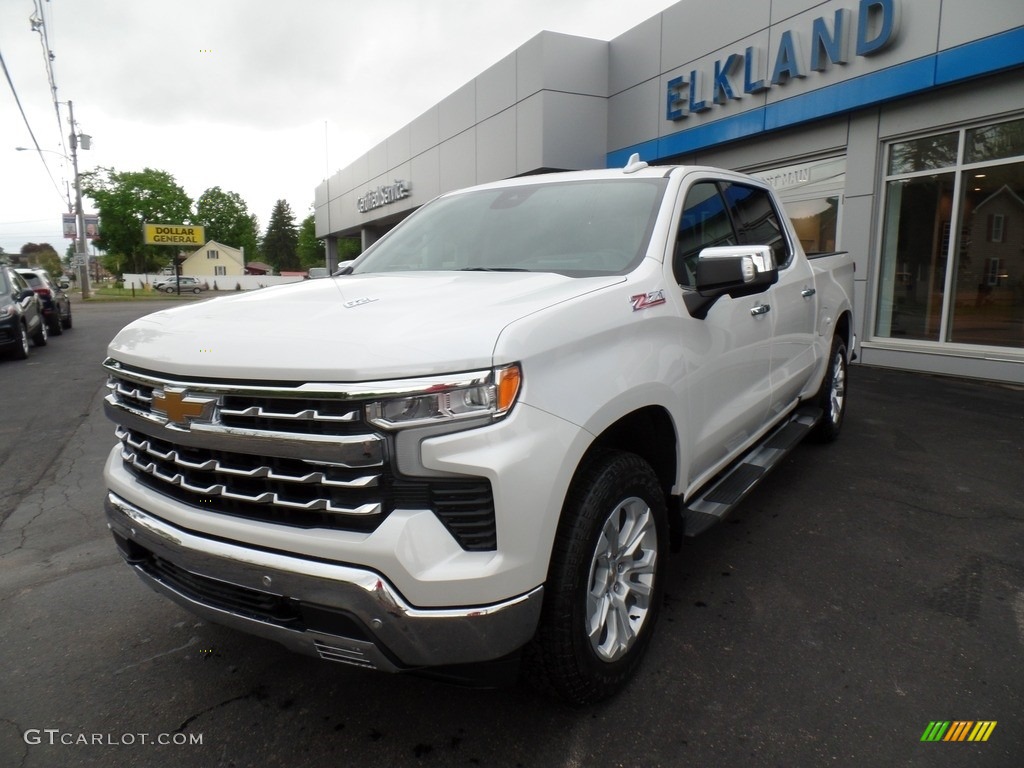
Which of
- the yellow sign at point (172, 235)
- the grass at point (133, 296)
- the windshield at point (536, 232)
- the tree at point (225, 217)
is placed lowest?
the grass at point (133, 296)

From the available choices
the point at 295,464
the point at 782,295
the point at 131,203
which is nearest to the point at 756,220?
the point at 782,295

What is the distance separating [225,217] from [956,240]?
328 ft

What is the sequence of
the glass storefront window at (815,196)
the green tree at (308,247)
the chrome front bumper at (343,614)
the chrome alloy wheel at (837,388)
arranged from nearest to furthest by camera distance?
1. the chrome front bumper at (343,614)
2. the chrome alloy wheel at (837,388)
3. the glass storefront window at (815,196)
4. the green tree at (308,247)

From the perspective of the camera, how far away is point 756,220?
13.4 feet

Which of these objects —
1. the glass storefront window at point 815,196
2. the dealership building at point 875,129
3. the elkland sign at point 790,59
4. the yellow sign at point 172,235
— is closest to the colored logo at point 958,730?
the dealership building at point 875,129

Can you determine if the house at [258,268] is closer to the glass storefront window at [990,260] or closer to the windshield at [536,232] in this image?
the glass storefront window at [990,260]

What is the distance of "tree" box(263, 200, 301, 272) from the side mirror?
11806cm

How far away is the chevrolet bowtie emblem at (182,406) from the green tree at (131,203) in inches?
3198

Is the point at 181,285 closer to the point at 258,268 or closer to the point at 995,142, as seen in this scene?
the point at 258,268

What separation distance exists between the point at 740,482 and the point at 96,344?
1443 cm

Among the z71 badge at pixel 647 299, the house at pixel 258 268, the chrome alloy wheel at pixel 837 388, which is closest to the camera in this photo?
the z71 badge at pixel 647 299

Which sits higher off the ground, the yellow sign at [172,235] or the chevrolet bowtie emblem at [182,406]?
the yellow sign at [172,235]

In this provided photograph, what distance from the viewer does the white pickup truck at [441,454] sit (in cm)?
182

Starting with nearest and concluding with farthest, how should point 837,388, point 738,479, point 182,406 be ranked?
point 182,406, point 738,479, point 837,388
